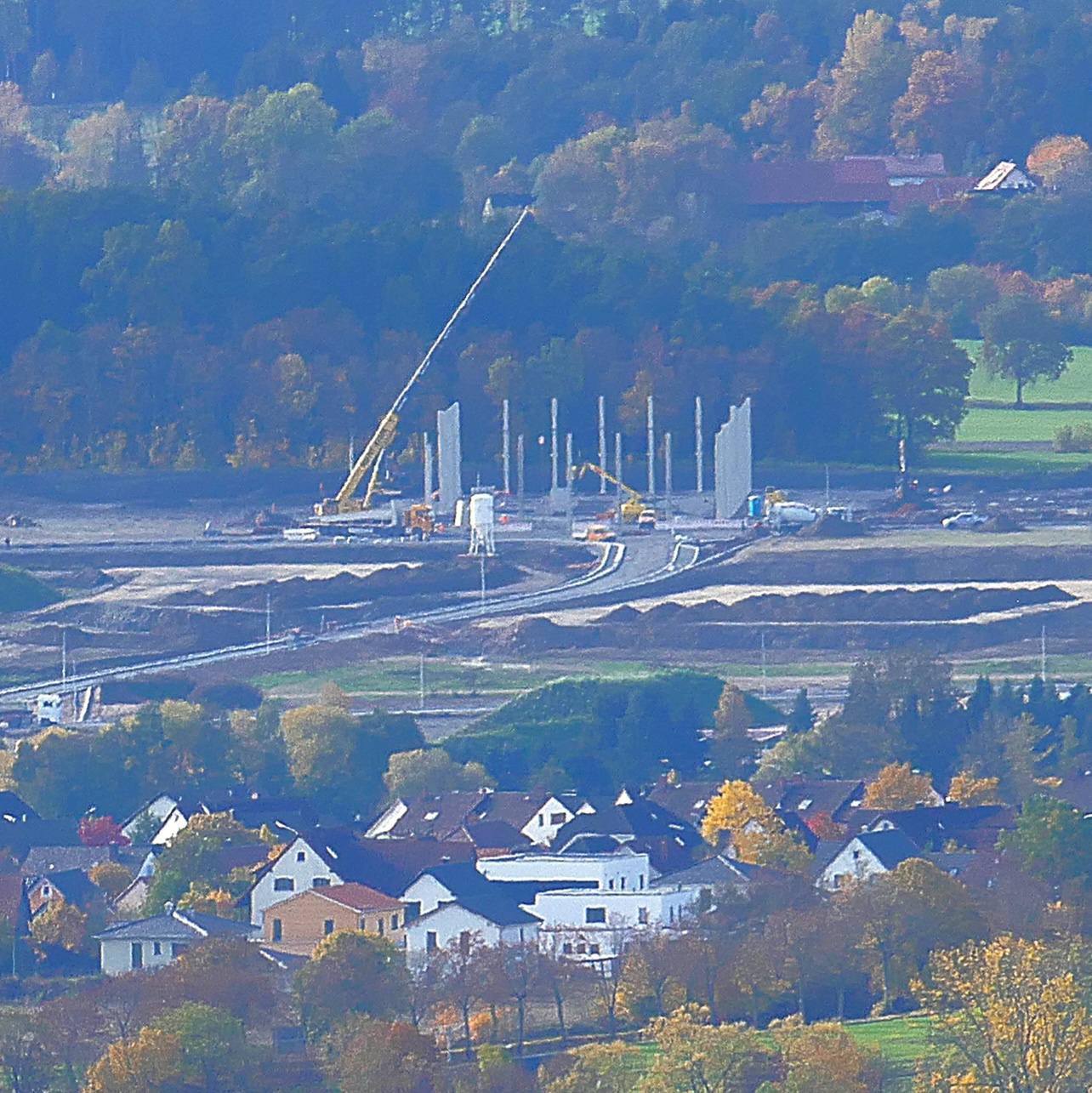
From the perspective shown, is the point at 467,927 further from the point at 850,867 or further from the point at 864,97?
the point at 864,97

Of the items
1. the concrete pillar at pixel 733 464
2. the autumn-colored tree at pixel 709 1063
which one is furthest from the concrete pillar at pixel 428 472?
the autumn-colored tree at pixel 709 1063

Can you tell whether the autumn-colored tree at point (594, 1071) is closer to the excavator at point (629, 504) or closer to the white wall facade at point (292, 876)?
the white wall facade at point (292, 876)

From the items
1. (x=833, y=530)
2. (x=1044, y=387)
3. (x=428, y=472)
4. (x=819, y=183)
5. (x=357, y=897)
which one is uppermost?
(x=819, y=183)

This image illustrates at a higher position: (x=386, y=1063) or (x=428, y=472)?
(x=428, y=472)

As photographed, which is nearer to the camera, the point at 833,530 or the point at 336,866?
the point at 336,866

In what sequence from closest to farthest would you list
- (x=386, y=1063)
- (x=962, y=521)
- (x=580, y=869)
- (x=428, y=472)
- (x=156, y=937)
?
(x=386, y=1063)
(x=156, y=937)
(x=580, y=869)
(x=962, y=521)
(x=428, y=472)

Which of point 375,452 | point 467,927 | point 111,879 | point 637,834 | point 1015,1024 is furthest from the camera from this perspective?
point 375,452

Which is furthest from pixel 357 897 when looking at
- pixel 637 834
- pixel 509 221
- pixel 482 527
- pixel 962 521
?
pixel 509 221
